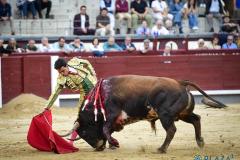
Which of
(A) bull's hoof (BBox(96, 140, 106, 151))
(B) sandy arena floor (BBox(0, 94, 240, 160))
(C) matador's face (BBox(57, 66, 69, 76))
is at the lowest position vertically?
(B) sandy arena floor (BBox(0, 94, 240, 160))

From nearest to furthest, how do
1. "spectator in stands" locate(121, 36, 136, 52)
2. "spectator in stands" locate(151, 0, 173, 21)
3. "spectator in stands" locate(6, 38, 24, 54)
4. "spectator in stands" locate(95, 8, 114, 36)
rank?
"spectator in stands" locate(6, 38, 24, 54), "spectator in stands" locate(121, 36, 136, 52), "spectator in stands" locate(95, 8, 114, 36), "spectator in stands" locate(151, 0, 173, 21)

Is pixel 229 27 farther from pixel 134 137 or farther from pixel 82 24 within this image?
pixel 134 137

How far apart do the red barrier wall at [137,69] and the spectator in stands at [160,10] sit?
7.28 feet

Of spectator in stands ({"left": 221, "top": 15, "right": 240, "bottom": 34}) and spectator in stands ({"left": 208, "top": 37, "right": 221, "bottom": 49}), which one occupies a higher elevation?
spectator in stands ({"left": 221, "top": 15, "right": 240, "bottom": 34})

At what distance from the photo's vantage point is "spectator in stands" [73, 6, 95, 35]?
16594 mm

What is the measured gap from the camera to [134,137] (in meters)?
10.3

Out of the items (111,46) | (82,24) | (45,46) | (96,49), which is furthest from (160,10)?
(45,46)

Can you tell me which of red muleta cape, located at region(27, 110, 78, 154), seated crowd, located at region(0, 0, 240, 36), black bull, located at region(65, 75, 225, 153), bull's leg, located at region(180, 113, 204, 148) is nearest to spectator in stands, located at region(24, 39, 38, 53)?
seated crowd, located at region(0, 0, 240, 36)

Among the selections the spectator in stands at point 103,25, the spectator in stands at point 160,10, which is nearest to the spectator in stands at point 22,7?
the spectator in stands at point 103,25

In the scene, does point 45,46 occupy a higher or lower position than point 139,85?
lower

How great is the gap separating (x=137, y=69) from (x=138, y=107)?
6.97 meters

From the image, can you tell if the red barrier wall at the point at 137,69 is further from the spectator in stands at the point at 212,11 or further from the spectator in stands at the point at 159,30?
the spectator in stands at the point at 212,11

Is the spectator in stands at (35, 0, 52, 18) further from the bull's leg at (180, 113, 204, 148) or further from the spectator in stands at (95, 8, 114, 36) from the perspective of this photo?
the bull's leg at (180, 113, 204, 148)

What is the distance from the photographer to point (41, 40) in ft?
52.5
